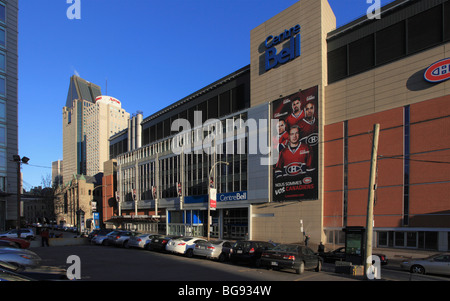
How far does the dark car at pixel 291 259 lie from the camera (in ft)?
48.1

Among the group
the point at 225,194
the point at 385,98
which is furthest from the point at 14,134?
the point at 385,98

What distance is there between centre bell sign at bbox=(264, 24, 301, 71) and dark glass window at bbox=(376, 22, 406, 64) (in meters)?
8.33

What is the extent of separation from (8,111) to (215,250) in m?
46.1

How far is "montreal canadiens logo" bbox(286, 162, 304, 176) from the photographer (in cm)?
3467

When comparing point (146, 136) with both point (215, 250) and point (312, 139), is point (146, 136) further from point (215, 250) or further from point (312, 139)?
point (215, 250)

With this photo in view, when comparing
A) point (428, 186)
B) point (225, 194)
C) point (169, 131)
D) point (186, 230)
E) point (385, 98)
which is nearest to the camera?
point (428, 186)

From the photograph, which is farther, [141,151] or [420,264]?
[141,151]

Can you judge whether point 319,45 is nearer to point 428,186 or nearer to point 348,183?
point 348,183

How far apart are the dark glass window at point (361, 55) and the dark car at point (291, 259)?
22.2 meters

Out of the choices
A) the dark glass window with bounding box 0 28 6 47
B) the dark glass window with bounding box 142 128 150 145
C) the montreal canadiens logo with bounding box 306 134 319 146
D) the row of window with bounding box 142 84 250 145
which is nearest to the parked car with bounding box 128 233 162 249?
the montreal canadiens logo with bounding box 306 134 319 146

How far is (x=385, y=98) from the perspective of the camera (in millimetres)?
29766

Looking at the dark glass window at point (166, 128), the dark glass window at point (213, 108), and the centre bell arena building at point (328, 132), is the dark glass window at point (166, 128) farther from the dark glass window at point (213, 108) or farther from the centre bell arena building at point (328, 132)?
the dark glass window at point (213, 108)

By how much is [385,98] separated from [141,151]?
47.9 meters

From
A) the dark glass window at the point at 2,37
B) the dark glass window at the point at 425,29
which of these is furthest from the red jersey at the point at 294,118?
the dark glass window at the point at 2,37
